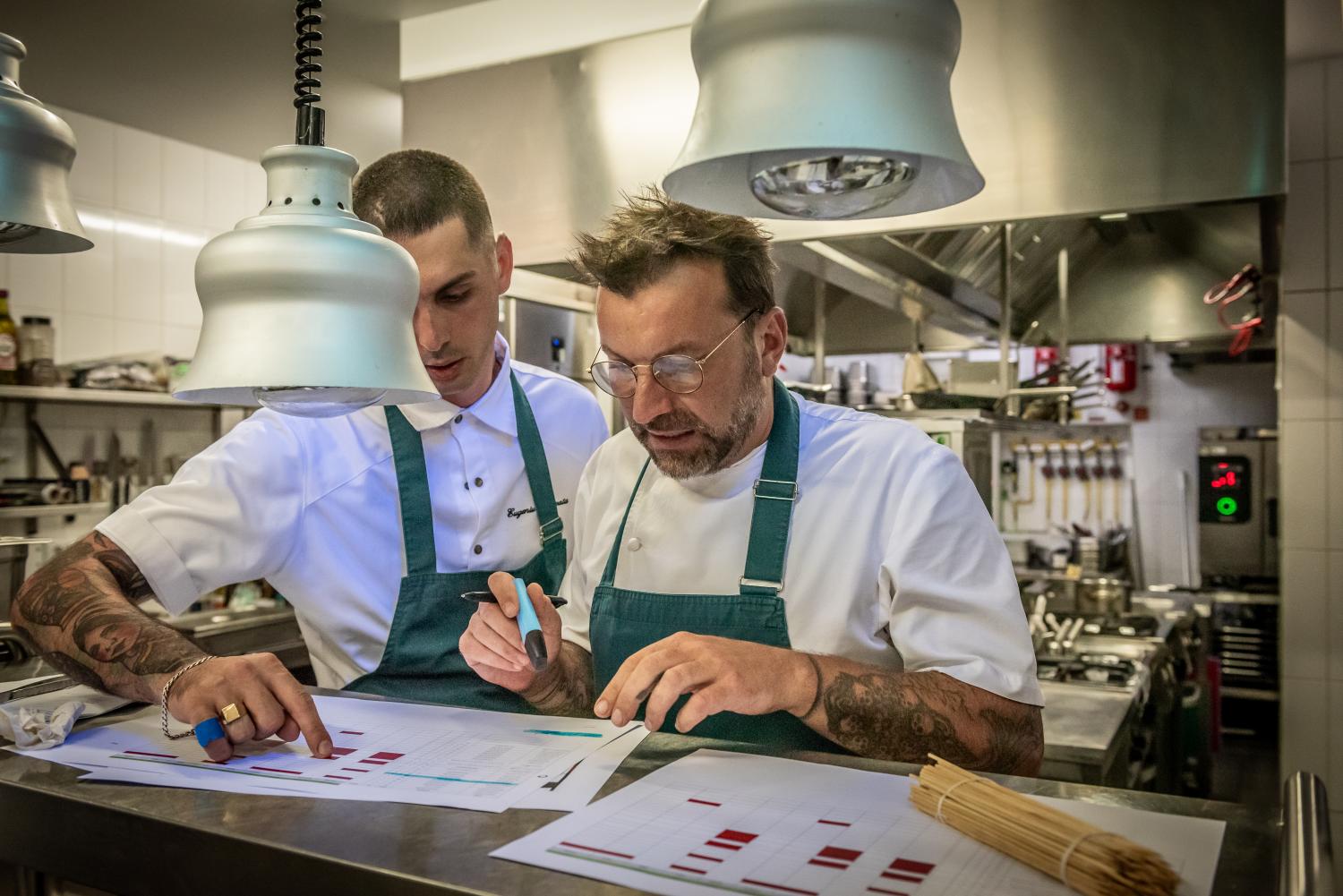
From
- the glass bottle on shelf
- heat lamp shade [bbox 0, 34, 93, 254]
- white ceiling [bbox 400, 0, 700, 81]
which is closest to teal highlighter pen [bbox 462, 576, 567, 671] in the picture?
heat lamp shade [bbox 0, 34, 93, 254]

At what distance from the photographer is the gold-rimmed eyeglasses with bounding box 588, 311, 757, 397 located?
1734 mm

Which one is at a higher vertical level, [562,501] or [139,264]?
[139,264]

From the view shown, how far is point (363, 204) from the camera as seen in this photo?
6.57ft

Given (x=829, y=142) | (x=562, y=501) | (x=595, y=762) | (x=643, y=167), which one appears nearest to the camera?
(x=829, y=142)

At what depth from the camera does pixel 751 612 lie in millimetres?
1714

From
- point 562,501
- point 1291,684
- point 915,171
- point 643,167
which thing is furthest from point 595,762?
point 1291,684

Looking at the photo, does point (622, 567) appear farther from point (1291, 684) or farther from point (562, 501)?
point (1291, 684)

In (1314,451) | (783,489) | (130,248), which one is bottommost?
(783,489)

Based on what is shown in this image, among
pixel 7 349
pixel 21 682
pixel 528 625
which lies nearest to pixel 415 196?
pixel 528 625

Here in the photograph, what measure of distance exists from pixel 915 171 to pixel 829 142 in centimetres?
18

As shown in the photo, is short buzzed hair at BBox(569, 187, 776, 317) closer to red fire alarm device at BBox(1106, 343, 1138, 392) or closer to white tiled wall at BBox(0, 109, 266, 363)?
white tiled wall at BBox(0, 109, 266, 363)

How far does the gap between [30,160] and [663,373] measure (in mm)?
953

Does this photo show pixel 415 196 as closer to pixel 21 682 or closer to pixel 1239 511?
pixel 21 682

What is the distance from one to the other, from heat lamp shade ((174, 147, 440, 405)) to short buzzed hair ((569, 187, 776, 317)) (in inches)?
29.1
